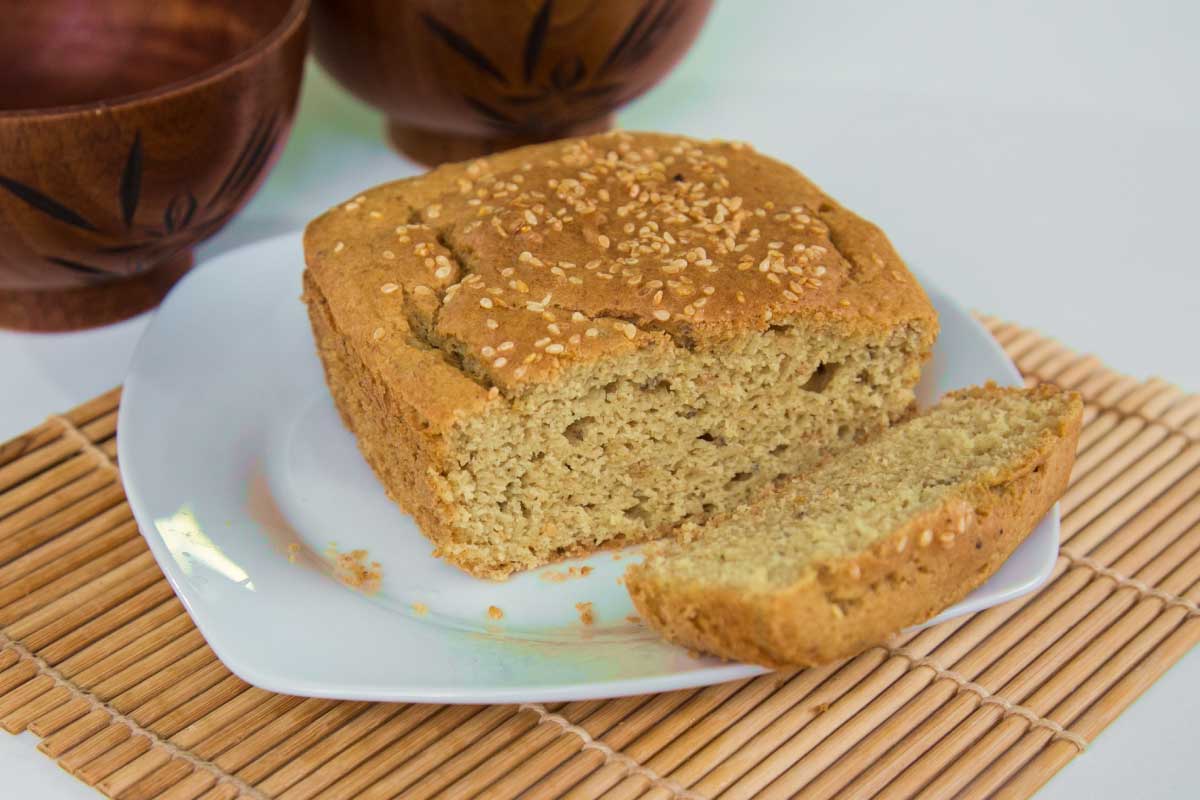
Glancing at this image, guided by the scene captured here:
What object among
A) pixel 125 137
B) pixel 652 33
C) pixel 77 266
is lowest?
pixel 77 266

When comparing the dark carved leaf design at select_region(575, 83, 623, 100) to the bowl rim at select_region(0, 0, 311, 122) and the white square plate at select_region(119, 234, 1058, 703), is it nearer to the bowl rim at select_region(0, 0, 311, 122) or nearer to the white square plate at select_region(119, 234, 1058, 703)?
the bowl rim at select_region(0, 0, 311, 122)

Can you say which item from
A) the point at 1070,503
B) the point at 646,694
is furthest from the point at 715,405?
the point at 1070,503

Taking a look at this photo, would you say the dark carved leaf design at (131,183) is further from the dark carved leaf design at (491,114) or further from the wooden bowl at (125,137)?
the dark carved leaf design at (491,114)

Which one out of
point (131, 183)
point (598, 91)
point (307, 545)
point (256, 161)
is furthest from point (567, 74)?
point (307, 545)

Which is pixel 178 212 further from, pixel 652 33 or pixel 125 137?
pixel 652 33

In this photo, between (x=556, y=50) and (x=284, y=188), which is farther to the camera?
(x=284, y=188)

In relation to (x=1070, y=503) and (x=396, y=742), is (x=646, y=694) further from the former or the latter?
(x=1070, y=503)
